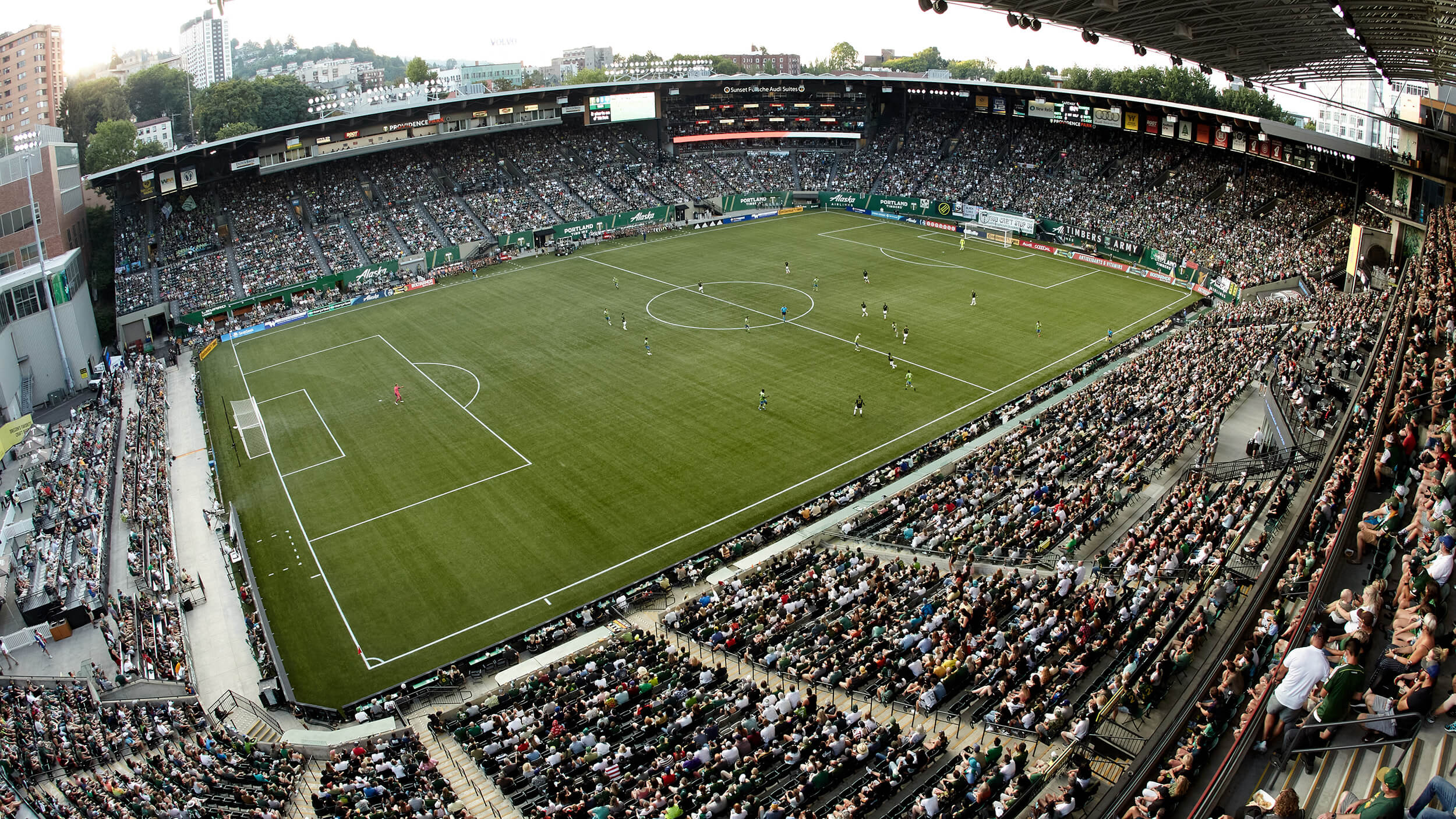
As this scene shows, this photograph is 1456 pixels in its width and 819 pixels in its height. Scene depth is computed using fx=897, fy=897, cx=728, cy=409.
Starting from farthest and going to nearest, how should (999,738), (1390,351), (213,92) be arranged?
(213,92) < (1390,351) < (999,738)

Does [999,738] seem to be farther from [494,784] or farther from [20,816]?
[20,816]

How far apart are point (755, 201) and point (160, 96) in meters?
115

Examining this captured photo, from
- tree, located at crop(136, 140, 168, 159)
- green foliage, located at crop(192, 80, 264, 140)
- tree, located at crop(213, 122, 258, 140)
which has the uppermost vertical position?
green foliage, located at crop(192, 80, 264, 140)

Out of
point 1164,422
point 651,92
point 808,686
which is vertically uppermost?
point 651,92

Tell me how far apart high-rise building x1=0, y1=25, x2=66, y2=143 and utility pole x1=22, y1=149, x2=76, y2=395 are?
318 feet

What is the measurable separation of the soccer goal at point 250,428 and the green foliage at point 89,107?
9815cm

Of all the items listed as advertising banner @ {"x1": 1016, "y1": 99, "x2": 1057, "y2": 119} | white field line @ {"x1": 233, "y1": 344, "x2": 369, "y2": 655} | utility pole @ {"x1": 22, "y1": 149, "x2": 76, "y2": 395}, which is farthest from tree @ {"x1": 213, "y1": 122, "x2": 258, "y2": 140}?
advertising banner @ {"x1": 1016, "y1": 99, "x2": 1057, "y2": 119}

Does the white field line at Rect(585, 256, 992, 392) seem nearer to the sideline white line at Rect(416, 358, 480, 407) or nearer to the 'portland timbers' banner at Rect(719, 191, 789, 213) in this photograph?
the sideline white line at Rect(416, 358, 480, 407)

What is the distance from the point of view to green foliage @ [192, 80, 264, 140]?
130 metres

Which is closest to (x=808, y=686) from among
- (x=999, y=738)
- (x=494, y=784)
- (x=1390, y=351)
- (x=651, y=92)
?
(x=999, y=738)

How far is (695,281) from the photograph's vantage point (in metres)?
69.9

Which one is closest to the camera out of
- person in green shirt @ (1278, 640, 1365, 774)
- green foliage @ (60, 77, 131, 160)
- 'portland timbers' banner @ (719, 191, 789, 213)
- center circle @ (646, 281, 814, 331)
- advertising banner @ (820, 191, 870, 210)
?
person in green shirt @ (1278, 640, 1365, 774)

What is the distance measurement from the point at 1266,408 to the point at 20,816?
3722 centimetres

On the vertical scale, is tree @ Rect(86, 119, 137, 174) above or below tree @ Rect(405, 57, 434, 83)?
below
